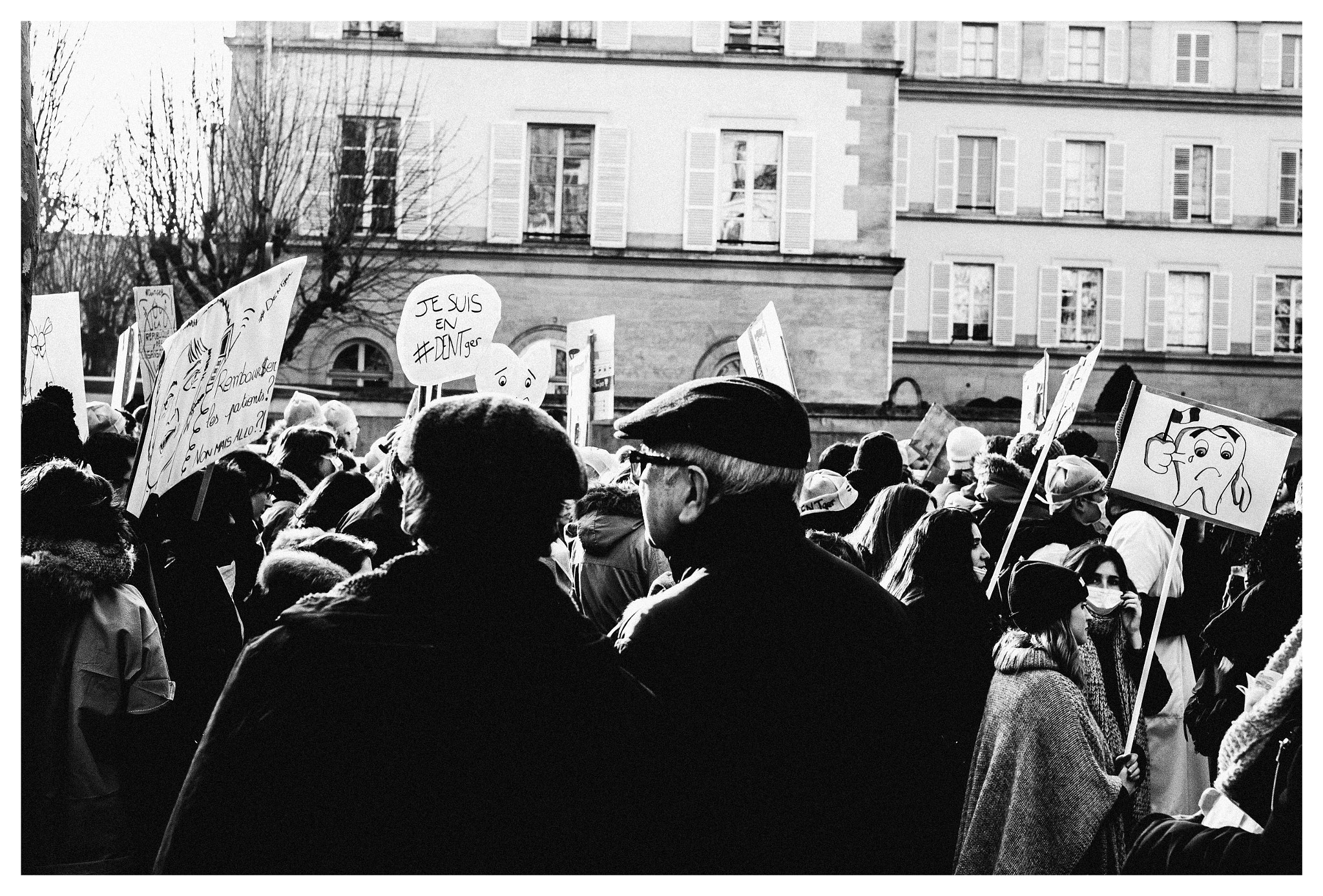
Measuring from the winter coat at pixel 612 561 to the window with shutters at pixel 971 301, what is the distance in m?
29.9

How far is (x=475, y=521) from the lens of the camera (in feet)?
6.79

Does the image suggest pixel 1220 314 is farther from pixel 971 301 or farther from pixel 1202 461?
pixel 1202 461

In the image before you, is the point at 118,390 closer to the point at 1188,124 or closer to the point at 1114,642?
the point at 1114,642

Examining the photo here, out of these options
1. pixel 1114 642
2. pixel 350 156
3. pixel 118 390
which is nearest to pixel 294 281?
pixel 1114 642

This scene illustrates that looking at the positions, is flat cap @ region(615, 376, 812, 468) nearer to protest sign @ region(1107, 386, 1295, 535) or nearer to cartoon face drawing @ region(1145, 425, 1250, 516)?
protest sign @ region(1107, 386, 1295, 535)

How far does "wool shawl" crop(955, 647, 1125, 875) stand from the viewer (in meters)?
4.09

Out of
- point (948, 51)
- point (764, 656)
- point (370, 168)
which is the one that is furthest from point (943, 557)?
point (948, 51)

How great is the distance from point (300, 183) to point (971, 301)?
1653cm

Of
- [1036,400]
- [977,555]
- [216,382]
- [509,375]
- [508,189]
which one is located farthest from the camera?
[508,189]

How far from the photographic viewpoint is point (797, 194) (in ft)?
85.7

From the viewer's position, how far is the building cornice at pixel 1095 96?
33469mm

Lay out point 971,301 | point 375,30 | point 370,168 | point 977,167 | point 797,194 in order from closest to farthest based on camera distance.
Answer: point 370,168 < point 375,30 < point 797,194 < point 977,167 < point 971,301

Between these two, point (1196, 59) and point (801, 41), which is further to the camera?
point (1196, 59)

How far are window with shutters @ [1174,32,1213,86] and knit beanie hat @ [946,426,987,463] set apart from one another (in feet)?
88.8
